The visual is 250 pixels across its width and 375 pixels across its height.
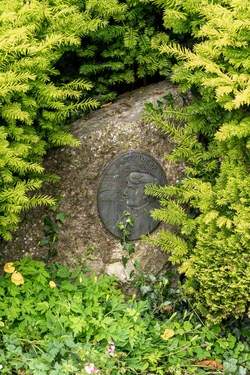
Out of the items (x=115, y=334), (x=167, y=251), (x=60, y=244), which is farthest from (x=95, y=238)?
(x=115, y=334)

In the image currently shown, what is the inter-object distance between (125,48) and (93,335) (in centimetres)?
216

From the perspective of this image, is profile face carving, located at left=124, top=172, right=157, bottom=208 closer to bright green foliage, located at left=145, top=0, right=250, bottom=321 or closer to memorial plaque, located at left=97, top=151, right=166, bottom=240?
memorial plaque, located at left=97, top=151, right=166, bottom=240

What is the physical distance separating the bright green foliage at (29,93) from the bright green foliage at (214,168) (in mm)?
701

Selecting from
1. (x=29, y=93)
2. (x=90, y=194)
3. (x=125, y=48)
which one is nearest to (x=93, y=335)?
(x=90, y=194)

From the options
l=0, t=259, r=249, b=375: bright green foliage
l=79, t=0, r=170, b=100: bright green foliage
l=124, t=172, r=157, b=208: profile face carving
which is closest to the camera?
l=0, t=259, r=249, b=375: bright green foliage

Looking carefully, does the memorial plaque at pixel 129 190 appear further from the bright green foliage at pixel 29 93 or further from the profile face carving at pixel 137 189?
the bright green foliage at pixel 29 93

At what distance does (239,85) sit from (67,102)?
4.61 ft

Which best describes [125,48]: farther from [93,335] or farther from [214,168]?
[93,335]

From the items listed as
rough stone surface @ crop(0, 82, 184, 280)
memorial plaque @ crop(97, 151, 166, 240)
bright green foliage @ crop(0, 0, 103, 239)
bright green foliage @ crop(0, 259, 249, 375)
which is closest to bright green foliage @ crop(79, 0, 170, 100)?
bright green foliage @ crop(0, 0, 103, 239)

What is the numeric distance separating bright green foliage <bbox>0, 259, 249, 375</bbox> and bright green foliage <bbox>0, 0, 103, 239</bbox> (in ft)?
1.58

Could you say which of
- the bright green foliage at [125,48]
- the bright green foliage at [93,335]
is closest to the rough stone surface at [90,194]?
the bright green foliage at [93,335]

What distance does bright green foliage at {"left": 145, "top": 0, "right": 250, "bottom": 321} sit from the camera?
387cm

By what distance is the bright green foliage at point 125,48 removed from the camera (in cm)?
475

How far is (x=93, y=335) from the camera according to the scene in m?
4.03
